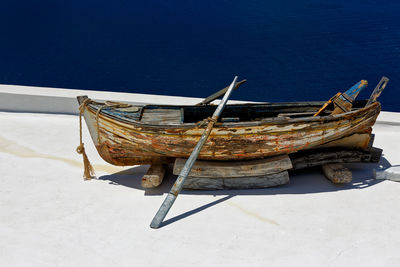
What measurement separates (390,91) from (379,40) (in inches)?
119

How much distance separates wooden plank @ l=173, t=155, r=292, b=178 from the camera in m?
5.23

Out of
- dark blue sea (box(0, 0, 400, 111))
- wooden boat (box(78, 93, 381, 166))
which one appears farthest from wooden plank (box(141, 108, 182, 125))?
dark blue sea (box(0, 0, 400, 111))

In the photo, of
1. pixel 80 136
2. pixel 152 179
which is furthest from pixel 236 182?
pixel 80 136

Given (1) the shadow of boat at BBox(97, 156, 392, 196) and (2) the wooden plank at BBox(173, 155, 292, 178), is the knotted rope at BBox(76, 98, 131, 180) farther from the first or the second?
(2) the wooden plank at BBox(173, 155, 292, 178)

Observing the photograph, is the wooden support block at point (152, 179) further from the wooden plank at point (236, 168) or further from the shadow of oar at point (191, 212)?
the shadow of oar at point (191, 212)

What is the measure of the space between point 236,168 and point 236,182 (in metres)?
0.19

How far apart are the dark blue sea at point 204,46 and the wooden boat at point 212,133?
6.62 meters

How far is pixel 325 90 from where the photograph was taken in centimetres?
1209

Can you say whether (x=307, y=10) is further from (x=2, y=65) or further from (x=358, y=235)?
(x=358, y=235)

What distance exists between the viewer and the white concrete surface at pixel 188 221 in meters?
4.22

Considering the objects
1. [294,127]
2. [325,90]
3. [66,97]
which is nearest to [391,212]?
[294,127]

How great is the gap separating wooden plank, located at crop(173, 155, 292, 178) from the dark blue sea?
684 cm

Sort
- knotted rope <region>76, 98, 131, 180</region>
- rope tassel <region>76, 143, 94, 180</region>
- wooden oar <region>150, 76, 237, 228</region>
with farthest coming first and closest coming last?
1. rope tassel <region>76, 143, 94, 180</region>
2. knotted rope <region>76, 98, 131, 180</region>
3. wooden oar <region>150, 76, 237, 228</region>

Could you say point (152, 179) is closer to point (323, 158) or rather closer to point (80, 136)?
point (80, 136)
